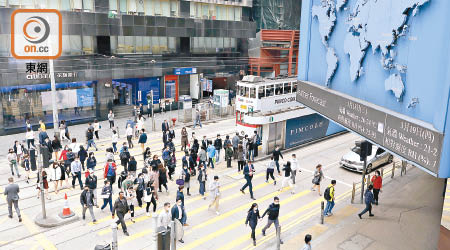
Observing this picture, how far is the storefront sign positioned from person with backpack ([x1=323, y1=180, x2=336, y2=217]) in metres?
Result: 9.45

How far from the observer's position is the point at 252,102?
24625mm

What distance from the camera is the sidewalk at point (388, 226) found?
13.6 metres

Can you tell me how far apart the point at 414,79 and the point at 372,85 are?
179cm

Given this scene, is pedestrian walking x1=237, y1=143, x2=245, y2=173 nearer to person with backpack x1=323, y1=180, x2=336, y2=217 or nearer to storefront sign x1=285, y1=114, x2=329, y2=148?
storefront sign x1=285, y1=114, x2=329, y2=148

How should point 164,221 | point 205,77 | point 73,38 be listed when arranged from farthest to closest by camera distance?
point 205,77 → point 73,38 → point 164,221

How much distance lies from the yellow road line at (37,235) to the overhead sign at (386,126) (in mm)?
9961

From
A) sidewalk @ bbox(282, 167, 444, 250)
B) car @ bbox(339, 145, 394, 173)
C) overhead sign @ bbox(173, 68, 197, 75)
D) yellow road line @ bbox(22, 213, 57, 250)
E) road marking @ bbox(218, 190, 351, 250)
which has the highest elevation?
overhead sign @ bbox(173, 68, 197, 75)

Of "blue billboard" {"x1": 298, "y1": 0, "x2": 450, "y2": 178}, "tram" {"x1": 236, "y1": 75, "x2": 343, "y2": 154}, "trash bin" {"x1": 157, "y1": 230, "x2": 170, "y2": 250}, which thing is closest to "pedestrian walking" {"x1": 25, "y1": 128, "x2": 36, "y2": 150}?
"tram" {"x1": 236, "y1": 75, "x2": 343, "y2": 154}

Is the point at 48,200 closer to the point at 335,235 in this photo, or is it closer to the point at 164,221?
the point at 164,221

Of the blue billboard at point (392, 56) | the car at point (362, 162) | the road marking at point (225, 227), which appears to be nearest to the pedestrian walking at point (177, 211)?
the road marking at point (225, 227)

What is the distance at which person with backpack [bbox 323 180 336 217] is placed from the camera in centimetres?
1502

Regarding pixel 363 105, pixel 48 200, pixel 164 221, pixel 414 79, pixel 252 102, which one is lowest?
pixel 48 200

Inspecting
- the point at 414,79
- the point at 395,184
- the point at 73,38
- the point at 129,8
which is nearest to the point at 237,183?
the point at 395,184

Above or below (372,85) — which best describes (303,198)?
below
